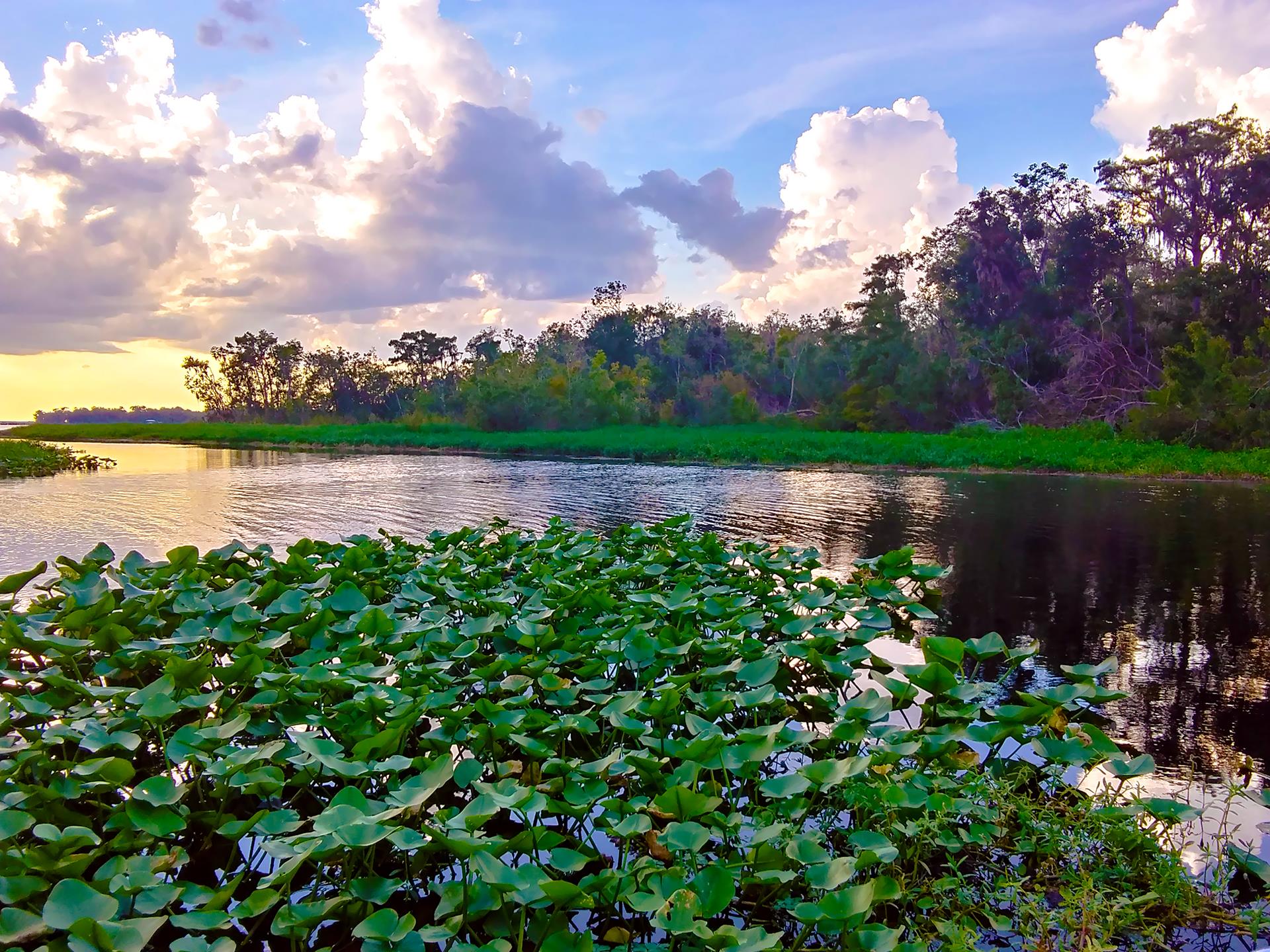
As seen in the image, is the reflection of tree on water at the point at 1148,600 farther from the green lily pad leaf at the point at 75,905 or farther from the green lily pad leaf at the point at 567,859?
the green lily pad leaf at the point at 75,905

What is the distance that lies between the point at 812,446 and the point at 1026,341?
32.0 ft

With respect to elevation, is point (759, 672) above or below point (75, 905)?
above

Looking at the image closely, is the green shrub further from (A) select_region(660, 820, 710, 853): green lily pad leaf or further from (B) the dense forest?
(A) select_region(660, 820, 710, 853): green lily pad leaf

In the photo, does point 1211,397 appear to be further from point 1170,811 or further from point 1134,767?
point 1170,811

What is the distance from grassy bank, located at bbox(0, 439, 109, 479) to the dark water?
3.70ft

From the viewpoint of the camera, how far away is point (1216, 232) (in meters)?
27.5

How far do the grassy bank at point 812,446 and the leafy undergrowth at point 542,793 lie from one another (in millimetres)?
17473

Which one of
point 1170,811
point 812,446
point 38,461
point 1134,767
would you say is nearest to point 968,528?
point 1134,767

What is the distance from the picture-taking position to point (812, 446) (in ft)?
86.7

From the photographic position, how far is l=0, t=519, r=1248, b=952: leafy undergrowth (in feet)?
7.48

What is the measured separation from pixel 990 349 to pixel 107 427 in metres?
45.8

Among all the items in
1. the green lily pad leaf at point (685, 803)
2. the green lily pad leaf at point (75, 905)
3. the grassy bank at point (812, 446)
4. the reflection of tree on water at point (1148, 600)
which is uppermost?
the grassy bank at point (812, 446)

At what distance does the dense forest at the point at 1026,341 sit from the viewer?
2353 centimetres

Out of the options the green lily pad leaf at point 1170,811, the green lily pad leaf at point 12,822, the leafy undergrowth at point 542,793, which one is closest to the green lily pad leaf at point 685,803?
the leafy undergrowth at point 542,793
